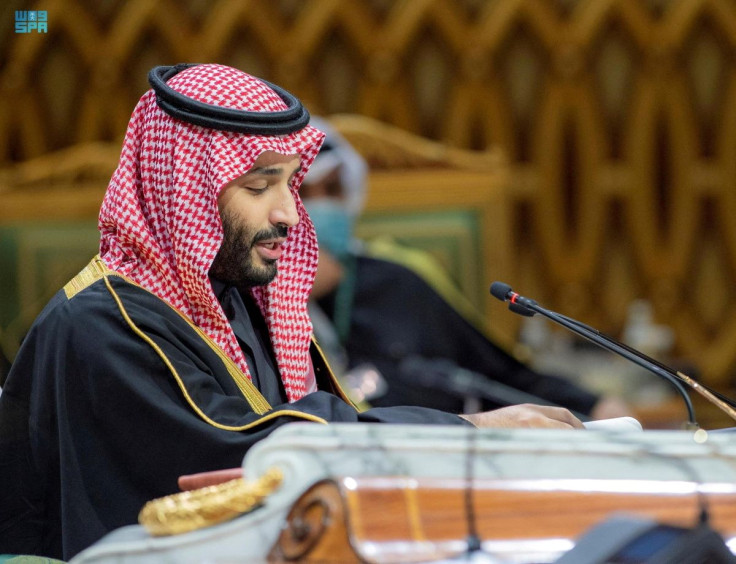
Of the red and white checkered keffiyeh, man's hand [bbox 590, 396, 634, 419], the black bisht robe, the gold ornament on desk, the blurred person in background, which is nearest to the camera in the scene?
the gold ornament on desk

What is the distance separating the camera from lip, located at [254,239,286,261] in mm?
1460

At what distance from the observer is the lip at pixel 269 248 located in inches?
57.5

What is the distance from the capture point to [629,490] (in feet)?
2.70

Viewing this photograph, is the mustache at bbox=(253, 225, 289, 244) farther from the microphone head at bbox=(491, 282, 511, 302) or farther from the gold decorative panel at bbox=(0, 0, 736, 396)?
the gold decorative panel at bbox=(0, 0, 736, 396)

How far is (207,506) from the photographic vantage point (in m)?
0.85

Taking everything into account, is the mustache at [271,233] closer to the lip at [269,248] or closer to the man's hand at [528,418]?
the lip at [269,248]

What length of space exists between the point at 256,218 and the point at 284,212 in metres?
0.04

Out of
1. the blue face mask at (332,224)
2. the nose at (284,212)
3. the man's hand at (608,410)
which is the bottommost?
the man's hand at (608,410)

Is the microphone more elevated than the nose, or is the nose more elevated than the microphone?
the nose

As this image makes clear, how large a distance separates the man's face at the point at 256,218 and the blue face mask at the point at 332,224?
58.8 inches

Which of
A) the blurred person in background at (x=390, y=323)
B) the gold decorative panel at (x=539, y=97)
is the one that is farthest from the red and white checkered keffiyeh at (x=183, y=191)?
the gold decorative panel at (x=539, y=97)

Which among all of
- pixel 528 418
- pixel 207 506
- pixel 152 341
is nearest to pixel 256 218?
pixel 152 341
